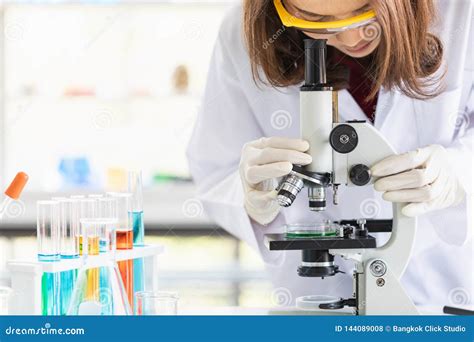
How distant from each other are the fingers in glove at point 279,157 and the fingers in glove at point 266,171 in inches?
0.5

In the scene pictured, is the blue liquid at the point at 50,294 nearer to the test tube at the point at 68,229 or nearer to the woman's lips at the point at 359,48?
the test tube at the point at 68,229

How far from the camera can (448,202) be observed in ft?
6.12

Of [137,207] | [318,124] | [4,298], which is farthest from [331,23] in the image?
[4,298]

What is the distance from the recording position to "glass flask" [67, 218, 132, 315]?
1.52 m

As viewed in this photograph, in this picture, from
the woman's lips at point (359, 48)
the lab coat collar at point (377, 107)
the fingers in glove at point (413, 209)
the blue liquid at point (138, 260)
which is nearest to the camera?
the fingers in glove at point (413, 209)

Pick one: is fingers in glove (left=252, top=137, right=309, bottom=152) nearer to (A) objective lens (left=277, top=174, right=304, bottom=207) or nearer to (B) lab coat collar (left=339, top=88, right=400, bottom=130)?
(A) objective lens (left=277, top=174, right=304, bottom=207)

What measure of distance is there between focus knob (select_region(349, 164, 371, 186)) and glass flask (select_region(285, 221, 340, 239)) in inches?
4.2

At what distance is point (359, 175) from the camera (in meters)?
1.49

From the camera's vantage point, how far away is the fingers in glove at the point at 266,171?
152 cm

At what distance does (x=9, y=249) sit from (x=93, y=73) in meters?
1.16

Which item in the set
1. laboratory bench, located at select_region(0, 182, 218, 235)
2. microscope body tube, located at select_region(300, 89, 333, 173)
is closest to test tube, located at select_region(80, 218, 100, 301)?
microscope body tube, located at select_region(300, 89, 333, 173)

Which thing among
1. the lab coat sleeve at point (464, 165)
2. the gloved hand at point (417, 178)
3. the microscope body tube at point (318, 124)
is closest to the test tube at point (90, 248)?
the microscope body tube at point (318, 124)

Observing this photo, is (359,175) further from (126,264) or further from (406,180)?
(126,264)

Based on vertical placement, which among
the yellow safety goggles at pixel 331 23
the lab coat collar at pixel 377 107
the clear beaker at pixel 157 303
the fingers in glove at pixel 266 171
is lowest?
the clear beaker at pixel 157 303
